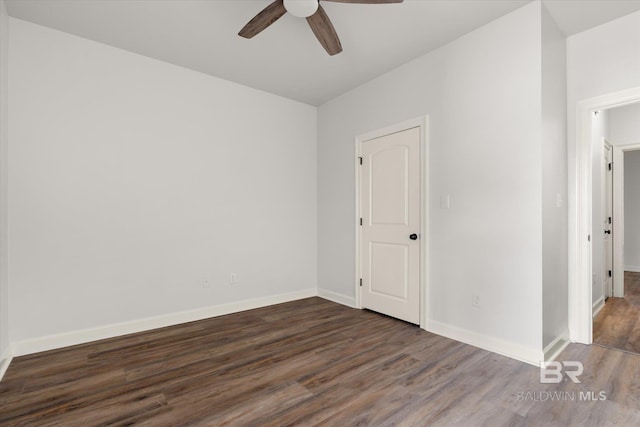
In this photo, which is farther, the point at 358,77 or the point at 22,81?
the point at 358,77

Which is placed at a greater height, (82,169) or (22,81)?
(22,81)

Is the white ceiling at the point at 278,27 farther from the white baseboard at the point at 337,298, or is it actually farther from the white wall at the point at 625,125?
the white baseboard at the point at 337,298

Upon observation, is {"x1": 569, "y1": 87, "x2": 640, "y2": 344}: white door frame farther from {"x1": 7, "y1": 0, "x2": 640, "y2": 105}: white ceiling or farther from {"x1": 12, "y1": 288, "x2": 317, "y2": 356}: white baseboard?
{"x1": 12, "y1": 288, "x2": 317, "y2": 356}: white baseboard

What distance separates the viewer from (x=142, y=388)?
2086 millimetres

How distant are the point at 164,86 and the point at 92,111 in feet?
2.46

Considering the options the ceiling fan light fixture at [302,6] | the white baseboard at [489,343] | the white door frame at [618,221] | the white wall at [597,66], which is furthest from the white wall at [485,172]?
the white door frame at [618,221]

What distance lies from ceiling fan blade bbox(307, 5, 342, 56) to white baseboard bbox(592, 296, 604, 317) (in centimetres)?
395

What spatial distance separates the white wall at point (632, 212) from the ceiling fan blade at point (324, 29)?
269 inches

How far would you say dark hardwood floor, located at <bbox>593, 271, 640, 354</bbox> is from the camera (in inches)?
107

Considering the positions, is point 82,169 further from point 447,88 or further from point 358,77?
point 447,88

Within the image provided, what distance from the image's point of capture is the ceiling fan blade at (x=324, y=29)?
2184mm

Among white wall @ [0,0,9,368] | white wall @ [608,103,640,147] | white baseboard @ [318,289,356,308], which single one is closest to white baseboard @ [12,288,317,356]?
white wall @ [0,0,9,368]

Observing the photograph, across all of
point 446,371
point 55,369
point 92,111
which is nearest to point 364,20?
point 92,111

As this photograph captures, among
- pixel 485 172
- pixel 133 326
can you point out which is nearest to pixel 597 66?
pixel 485 172
